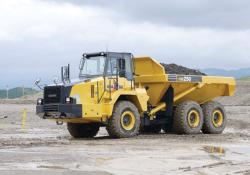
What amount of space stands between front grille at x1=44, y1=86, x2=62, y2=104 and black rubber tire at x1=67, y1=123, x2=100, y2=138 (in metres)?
1.97

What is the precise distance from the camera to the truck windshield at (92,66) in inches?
809

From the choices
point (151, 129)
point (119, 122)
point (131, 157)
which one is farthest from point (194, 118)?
point (131, 157)

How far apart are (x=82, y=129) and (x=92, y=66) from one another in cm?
236

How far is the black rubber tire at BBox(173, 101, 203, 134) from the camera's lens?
22359mm

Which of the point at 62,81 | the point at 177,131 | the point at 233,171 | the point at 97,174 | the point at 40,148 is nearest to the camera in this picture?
the point at 97,174

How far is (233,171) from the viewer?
38.4ft

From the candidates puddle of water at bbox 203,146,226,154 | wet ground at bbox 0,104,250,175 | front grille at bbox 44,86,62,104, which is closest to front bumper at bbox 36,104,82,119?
front grille at bbox 44,86,62,104

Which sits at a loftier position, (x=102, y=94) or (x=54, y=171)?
(x=102, y=94)

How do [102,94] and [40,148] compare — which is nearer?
[40,148]

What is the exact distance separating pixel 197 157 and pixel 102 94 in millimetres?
6495

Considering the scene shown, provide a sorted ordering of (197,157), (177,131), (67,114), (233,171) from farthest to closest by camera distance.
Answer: (177,131) → (67,114) → (197,157) → (233,171)

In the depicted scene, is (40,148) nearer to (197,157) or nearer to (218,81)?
(197,157)

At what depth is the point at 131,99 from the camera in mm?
21359

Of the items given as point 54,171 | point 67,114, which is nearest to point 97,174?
point 54,171
